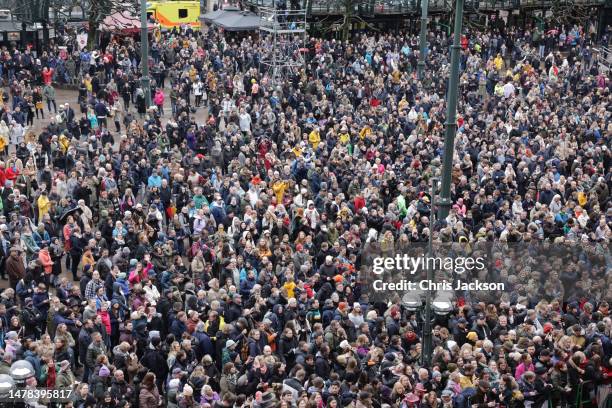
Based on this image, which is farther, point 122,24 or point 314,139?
point 122,24

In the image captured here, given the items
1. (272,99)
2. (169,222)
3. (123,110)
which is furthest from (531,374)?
(123,110)

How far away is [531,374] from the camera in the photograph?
1552 cm

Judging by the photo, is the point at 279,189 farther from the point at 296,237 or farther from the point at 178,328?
the point at 178,328

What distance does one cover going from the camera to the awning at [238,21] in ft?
142

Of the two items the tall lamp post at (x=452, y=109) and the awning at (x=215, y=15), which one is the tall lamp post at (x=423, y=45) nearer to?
the awning at (x=215, y=15)

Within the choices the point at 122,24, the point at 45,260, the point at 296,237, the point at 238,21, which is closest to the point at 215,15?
the point at 238,21

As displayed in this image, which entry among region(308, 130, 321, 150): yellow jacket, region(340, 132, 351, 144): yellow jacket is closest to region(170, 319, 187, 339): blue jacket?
region(340, 132, 351, 144): yellow jacket

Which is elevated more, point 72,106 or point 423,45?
point 423,45

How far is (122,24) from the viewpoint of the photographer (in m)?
44.1

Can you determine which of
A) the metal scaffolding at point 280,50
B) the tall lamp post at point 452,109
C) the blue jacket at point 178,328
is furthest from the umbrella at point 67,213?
the metal scaffolding at point 280,50

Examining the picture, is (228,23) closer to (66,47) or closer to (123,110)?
(66,47)

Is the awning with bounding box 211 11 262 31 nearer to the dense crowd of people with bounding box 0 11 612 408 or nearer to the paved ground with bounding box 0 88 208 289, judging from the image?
the paved ground with bounding box 0 88 208 289

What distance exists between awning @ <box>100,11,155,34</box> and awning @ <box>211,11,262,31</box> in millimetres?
2887

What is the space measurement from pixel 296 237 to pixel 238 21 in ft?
77.6
